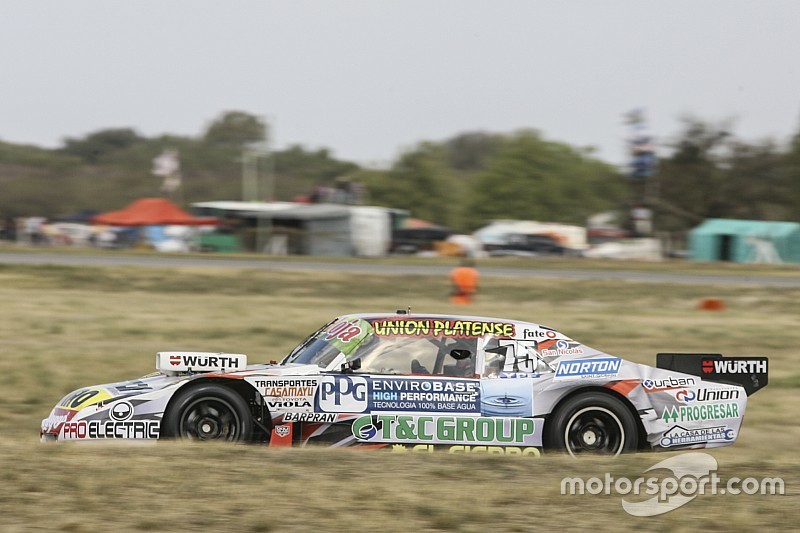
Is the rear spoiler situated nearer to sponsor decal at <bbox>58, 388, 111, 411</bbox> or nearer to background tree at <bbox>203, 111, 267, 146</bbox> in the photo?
sponsor decal at <bbox>58, 388, 111, 411</bbox>

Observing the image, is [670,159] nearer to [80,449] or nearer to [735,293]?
[735,293]

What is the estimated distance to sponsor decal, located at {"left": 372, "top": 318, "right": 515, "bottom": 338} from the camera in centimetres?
762

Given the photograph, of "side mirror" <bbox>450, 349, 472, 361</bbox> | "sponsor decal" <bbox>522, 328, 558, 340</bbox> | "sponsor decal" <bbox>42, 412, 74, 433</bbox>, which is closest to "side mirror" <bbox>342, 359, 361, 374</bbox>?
"side mirror" <bbox>450, 349, 472, 361</bbox>

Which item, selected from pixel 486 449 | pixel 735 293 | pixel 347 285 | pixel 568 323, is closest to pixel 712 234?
pixel 735 293

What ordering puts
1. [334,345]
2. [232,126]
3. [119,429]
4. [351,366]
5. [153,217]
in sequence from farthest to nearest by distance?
1. [232,126]
2. [153,217]
3. [334,345]
4. [351,366]
5. [119,429]

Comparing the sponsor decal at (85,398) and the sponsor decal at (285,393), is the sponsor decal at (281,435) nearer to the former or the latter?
the sponsor decal at (285,393)

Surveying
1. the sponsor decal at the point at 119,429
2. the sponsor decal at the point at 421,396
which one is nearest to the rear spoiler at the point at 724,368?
the sponsor decal at the point at 421,396

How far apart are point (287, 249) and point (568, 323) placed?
28694 mm

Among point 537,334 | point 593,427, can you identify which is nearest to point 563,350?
point 537,334

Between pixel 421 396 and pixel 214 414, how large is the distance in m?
1.49

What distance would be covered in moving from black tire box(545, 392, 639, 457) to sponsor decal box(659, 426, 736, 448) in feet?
0.80

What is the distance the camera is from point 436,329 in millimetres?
7645

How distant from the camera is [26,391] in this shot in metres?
10.9

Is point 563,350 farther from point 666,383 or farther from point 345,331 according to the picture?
point 345,331
